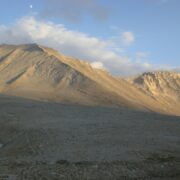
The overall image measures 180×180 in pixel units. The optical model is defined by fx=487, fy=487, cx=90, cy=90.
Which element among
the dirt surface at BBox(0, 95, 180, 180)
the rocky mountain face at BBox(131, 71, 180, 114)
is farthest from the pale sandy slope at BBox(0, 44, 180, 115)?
the dirt surface at BBox(0, 95, 180, 180)

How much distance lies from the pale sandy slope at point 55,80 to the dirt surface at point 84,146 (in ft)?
120

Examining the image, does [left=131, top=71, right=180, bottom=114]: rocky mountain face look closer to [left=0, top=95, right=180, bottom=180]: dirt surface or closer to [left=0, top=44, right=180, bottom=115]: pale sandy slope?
[left=0, top=44, right=180, bottom=115]: pale sandy slope

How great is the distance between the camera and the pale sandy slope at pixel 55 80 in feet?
292

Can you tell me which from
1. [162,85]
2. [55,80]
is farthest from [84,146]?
[162,85]

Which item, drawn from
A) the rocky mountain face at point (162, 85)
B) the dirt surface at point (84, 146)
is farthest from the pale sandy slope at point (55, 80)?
the dirt surface at point (84, 146)

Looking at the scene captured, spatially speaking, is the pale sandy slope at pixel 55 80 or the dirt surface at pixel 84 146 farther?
the pale sandy slope at pixel 55 80

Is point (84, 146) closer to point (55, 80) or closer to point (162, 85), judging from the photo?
point (55, 80)

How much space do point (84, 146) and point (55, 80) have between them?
74881 mm

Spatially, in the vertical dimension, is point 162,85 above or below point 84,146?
above

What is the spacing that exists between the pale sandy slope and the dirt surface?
36703 millimetres

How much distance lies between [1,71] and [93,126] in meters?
73.4

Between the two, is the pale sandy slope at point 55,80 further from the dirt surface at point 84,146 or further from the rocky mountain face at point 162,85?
the dirt surface at point 84,146

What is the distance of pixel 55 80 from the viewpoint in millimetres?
102312

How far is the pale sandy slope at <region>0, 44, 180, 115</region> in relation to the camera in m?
88.9
